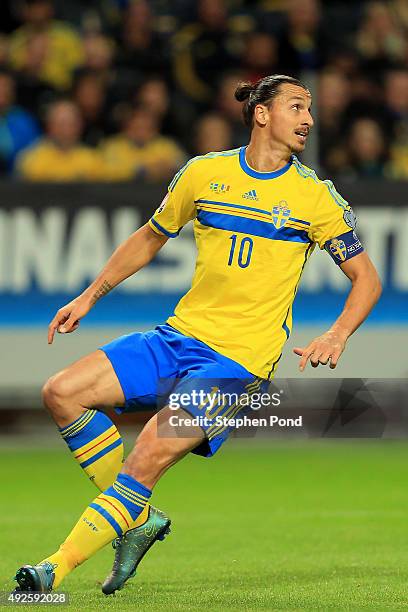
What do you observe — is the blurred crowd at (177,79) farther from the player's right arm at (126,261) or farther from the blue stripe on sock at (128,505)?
the blue stripe on sock at (128,505)

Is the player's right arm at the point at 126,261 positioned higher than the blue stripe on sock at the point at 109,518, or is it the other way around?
the player's right arm at the point at 126,261

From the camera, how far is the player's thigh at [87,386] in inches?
235

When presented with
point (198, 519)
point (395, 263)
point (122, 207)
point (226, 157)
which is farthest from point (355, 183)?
point (226, 157)

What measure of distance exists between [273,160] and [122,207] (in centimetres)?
618

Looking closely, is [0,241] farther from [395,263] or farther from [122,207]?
[395,263]

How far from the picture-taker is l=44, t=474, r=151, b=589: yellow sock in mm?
5688

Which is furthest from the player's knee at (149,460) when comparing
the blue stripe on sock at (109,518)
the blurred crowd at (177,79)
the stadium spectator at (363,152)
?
the stadium spectator at (363,152)

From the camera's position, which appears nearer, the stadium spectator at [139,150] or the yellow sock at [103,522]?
the yellow sock at [103,522]

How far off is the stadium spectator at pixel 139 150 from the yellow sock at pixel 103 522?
7098mm

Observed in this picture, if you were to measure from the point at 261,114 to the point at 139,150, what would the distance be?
668 centimetres

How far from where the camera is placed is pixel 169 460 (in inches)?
228

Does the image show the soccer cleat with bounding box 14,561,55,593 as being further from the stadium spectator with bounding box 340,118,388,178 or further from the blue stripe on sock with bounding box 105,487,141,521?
the stadium spectator with bounding box 340,118,388,178

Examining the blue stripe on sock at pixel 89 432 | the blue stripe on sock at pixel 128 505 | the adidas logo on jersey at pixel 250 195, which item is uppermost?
the adidas logo on jersey at pixel 250 195

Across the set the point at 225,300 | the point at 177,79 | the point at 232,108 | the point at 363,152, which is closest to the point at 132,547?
the point at 225,300
